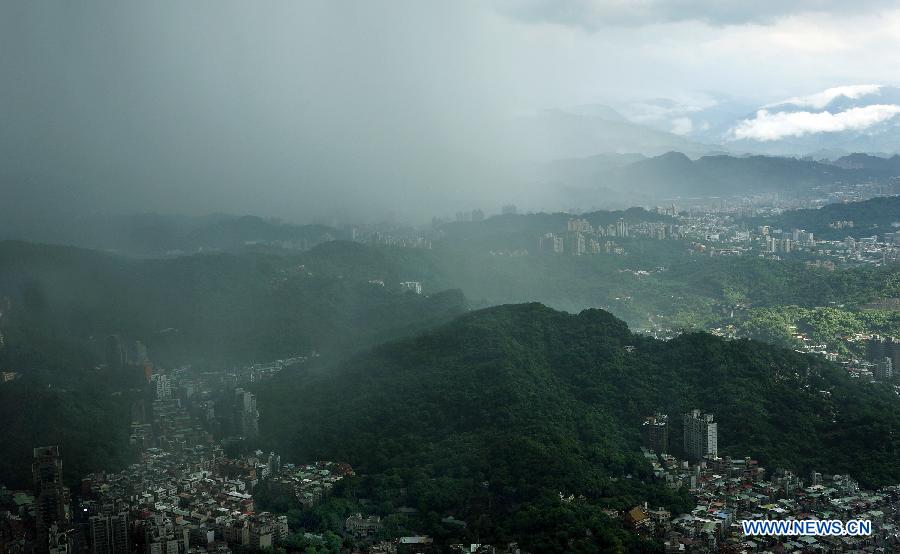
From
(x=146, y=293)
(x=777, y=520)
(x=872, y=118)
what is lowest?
(x=777, y=520)

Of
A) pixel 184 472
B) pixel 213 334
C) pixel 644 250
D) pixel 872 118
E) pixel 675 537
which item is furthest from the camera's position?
pixel 872 118

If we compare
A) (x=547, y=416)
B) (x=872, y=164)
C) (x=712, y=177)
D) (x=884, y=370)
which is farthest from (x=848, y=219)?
(x=547, y=416)

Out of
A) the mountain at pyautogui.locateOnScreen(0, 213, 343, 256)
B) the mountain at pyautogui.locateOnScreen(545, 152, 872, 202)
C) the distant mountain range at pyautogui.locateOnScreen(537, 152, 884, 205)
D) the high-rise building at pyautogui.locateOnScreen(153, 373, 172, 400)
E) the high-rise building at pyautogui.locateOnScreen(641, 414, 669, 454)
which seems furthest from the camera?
the mountain at pyautogui.locateOnScreen(545, 152, 872, 202)

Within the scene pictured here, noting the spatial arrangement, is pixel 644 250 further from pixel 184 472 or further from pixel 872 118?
pixel 872 118

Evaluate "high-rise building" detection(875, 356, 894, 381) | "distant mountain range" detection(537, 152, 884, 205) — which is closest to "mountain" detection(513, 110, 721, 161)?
"distant mountain range" detection(537, 152, 884, 205)

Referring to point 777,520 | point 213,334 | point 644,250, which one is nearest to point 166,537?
point 777,520

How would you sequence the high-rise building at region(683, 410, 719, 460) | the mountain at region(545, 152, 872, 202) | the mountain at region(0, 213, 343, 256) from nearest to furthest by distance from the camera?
1. the high-rise building at region(683, 410, 719, 460)
2. the mountain at region(0, 213, 343, 256)
3. the mountain at region(545, 152, 872, 202)

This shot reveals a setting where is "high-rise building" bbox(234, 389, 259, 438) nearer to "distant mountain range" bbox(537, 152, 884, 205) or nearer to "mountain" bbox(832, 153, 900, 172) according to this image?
"distant mountain range" bbox(537, 152, 884, 205)

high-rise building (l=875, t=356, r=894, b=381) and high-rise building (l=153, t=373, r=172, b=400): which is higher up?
high-rise building (l=153, t=373, r=172, b=400)
